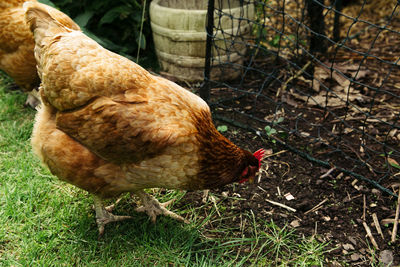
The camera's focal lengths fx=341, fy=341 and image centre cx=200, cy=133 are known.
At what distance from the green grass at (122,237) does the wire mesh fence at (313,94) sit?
0.95 metres

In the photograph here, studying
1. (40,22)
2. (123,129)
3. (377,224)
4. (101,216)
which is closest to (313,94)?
(377,224)

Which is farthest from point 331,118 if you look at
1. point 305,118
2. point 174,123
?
point 174,123

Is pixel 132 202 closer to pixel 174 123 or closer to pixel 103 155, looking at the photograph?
pixel 103 155

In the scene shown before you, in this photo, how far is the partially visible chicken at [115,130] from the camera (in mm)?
2031

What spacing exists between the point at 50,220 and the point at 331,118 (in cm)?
271

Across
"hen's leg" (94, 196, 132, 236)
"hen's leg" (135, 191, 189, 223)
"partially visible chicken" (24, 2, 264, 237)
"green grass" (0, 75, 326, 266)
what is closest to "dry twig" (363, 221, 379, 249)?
"green grass" (0, 75, 326, 266)

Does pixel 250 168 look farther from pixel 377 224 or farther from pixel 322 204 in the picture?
pixel 377 224

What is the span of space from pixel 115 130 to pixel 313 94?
2.52 m

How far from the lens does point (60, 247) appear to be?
2311 millimetres

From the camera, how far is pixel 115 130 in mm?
2021

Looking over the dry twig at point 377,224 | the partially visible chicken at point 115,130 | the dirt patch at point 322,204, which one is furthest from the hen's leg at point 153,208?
the dry twig at point 377,224

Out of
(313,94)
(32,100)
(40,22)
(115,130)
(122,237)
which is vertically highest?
(40,22)

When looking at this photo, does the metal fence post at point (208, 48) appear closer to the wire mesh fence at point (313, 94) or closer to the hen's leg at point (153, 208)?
the wire mesh fence at point (313, 94)

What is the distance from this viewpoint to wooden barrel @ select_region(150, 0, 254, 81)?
362 centimetres
